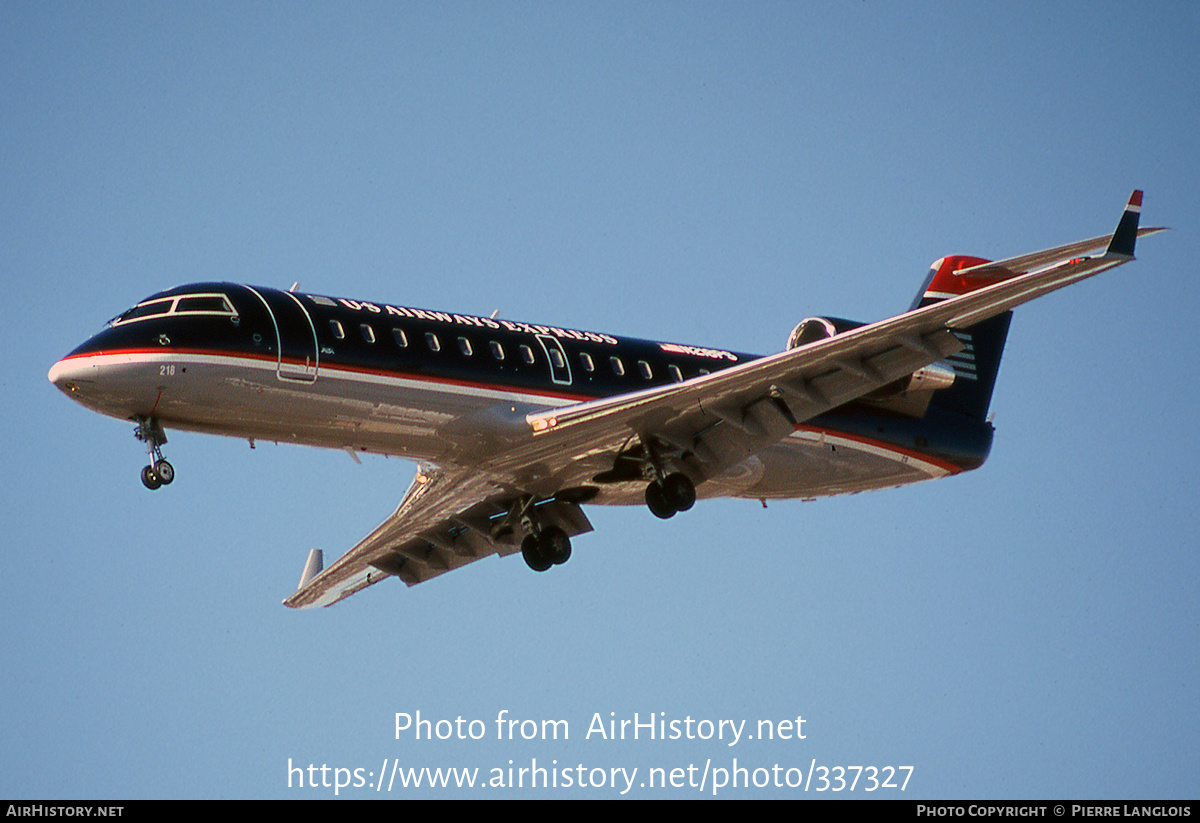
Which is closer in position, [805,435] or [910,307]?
[805,435]

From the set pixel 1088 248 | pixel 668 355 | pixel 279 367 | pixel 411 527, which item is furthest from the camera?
pixel 411 527

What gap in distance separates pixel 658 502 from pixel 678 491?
346mm

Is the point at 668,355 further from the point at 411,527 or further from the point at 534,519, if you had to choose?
the point at 411,527

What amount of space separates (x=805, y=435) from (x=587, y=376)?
3.95 metres

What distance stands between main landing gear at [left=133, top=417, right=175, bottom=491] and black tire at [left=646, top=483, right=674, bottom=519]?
674 cm

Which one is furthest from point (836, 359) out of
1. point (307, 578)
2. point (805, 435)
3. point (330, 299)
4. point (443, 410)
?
point (307, 578)

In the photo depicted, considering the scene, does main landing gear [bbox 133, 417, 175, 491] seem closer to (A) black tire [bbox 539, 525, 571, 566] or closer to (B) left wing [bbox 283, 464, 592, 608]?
(B) left wing [bbox 283, 464, 592, 608]

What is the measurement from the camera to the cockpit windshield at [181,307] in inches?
795

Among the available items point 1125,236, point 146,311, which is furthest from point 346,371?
point 1125,236

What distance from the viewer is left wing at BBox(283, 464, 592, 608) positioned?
24219mm

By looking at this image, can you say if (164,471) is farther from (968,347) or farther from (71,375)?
(968,347)

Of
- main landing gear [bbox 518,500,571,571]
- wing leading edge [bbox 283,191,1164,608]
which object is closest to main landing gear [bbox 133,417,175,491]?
wing leading edge [bbox 283,191,1164,608]

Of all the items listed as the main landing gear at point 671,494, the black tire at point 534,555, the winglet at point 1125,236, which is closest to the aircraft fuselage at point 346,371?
the main landing gear at point 671,494

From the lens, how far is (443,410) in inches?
840
